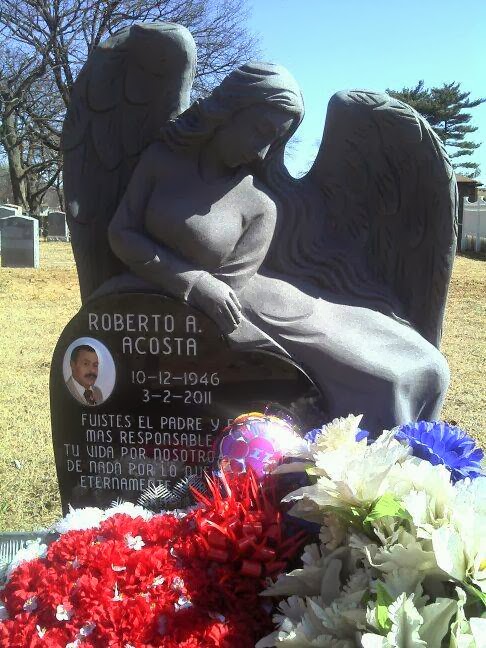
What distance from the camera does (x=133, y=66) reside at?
3029 millimetres

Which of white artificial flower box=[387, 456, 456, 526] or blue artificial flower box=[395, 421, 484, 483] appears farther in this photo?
blue artificial flower box=[395, 421, 484, 483]

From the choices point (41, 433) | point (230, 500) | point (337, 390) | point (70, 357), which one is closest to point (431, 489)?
point (230, 500)

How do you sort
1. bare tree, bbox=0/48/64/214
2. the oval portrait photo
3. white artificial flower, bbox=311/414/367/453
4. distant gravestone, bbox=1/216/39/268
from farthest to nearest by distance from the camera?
bare tree, bbox=0/48/64/214 → distant gravestone, bbox=1/216/39/268 → the oval portrait photo → white artificial flower, bbox=311/414/367/453

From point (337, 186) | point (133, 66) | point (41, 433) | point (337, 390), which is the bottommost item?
point (41, 433)

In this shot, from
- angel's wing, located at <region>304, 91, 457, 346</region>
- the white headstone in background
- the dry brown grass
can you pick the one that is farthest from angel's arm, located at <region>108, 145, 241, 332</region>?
the white headstone in background

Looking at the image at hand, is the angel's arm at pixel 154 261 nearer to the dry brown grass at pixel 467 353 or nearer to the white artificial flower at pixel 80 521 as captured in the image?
the white artificial flower at pixel 80 521

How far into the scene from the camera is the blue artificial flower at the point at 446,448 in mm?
1732

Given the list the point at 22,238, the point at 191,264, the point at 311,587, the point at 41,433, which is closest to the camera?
the point at 311,587

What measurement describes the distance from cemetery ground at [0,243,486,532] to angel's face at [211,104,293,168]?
1.98 metres

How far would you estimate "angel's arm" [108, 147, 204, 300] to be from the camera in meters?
2.89

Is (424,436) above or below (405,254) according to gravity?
below

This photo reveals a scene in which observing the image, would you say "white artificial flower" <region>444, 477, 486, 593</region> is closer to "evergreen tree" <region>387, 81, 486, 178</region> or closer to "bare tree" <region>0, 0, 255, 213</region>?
"bare tree" <region>0, 0, 255, 213</region>

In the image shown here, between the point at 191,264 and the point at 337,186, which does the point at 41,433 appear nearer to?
the point at 191,264

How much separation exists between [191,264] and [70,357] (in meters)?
0.64
